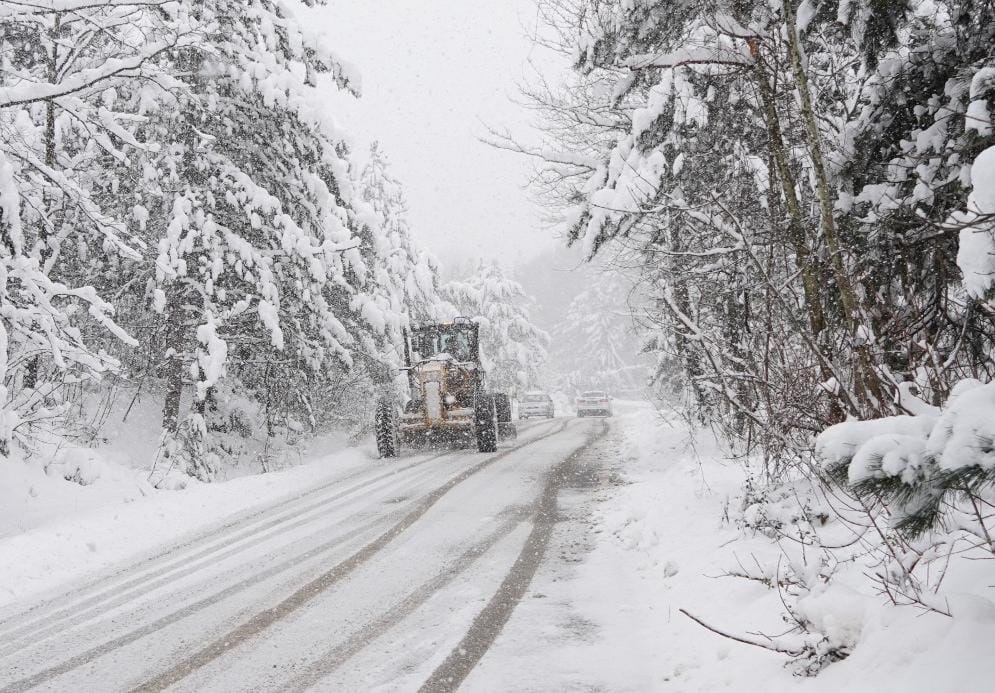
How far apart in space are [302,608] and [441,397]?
40.0ft

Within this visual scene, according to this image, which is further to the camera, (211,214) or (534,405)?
(534,405)

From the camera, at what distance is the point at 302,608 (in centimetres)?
542

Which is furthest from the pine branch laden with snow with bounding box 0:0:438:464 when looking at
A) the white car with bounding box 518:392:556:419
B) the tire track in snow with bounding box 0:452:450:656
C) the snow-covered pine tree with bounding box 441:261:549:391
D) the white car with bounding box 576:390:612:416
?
the snow-covered pine tree with bounding box 441:261:549:391

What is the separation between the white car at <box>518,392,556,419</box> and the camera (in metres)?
37.8

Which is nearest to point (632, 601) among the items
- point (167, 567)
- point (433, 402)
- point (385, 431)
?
point (167, 567)

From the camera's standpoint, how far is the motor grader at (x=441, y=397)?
1642 centimetres

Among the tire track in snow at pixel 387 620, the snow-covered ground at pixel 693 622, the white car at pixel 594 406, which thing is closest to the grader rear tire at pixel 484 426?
the snow-covered ground at pixel 693 622

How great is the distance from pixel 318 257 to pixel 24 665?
10208mm

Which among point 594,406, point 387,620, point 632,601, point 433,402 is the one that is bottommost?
point 594,406

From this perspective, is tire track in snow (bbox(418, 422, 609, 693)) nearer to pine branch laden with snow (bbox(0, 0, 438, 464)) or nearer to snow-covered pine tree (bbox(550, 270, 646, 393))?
pine branch laden with snow (bbox(0, 0, 438, 464))

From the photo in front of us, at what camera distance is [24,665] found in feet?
15.2

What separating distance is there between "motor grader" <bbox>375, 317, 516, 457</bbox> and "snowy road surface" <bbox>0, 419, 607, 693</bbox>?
6.55 metres

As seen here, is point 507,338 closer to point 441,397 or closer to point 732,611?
point 441,397

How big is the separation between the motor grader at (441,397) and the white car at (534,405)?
1811 cm
